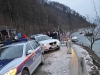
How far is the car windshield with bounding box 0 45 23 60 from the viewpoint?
5.91 metres

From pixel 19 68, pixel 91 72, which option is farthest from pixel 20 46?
pixel 91 72

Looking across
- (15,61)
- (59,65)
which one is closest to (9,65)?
(15,61)

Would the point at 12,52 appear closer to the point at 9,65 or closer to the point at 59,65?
the point at 9,65

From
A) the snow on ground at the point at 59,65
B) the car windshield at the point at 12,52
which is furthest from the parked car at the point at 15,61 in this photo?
the snow on ground at the point at 59,65

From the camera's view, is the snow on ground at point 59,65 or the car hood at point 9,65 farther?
the snow on ground at point 59,65

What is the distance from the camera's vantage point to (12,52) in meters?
6.23

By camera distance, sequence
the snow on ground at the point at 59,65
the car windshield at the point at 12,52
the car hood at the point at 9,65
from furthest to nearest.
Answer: the snow on ground at the point at 59,65
the car windshield at the point at 12,52
the car hood at the point at 9,65

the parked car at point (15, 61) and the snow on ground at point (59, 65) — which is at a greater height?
the parked car at point (15, 61)

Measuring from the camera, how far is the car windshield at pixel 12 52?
233 inches

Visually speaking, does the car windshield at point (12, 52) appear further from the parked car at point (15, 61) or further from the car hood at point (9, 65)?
the car hood at point (9, 65)

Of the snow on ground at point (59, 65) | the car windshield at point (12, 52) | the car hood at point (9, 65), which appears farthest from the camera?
the snow on ground at point (59, 65)

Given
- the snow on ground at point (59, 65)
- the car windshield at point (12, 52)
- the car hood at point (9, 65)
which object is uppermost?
the car windshield at point (12, 52)

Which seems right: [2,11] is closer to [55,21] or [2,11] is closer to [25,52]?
[25,52]

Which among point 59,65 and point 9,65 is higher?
point 9,65
